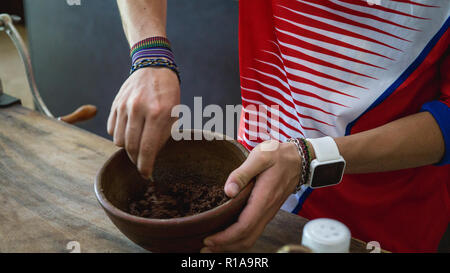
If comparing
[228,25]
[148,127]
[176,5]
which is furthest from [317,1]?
[176,5]

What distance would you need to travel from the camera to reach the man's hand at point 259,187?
0.81 metres

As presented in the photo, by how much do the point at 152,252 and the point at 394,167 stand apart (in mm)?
632

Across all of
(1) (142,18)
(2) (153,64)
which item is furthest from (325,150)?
(1) (142,18)

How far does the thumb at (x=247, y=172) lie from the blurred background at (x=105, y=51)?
5.34 ft

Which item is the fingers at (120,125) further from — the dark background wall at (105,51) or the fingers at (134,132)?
the dark background wall at (105,51)

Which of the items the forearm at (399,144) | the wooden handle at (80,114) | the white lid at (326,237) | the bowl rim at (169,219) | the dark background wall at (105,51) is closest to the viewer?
the white lid at (326,237)

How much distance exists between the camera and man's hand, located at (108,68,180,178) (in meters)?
0.85

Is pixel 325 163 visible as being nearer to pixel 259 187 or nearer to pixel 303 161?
pixel 303 161

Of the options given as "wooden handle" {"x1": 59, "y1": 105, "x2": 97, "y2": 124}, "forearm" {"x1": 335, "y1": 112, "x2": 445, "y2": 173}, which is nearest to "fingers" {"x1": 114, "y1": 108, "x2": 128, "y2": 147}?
"forearm" {"x1": 335, "y1": 112, "x2": 445, "y2": 173}

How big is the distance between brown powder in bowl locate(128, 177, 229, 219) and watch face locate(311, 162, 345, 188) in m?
0.22

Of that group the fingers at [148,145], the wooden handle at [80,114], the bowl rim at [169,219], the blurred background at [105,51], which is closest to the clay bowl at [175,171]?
the bowl rim at [169,219]

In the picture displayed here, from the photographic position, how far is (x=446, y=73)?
3.19 ft

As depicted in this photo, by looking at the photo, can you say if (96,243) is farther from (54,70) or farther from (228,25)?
(54,70)

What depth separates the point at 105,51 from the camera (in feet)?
9.97
